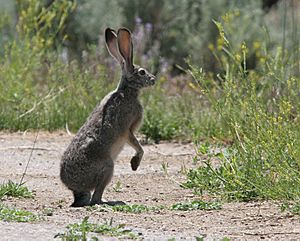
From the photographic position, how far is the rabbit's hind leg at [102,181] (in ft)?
24.0

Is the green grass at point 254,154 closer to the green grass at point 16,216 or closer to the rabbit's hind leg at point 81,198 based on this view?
the rabbit's hind leg at point 81,198

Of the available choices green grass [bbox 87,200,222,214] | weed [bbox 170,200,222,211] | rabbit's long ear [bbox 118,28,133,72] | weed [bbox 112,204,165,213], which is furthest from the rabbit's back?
weed [bbox 170,200,222,211]

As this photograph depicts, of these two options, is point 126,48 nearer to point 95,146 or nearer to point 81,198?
point 95,146

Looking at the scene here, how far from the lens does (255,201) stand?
7.06m

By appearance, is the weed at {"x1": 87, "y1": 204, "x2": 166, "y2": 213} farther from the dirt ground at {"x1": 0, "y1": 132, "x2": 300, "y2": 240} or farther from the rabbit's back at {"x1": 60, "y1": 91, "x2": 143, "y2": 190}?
the rabbit's back at {"x1": 60, "y1": 91, "x2": 143, "y2": 190}

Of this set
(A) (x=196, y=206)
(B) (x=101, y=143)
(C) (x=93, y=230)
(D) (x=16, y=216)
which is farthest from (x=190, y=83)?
(C) (x=93, y=230)

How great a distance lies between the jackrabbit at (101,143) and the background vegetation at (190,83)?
63 centimetres

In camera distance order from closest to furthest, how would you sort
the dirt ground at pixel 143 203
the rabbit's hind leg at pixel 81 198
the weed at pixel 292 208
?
the dirt ground at pixel 143 203 → the weed at pixel 292 208 → the rabbit's hind leg at pixel 81 198

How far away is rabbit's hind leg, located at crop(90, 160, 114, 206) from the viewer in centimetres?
732

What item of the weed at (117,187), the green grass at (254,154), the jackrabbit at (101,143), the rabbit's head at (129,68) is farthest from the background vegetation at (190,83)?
the weed at (117,187)

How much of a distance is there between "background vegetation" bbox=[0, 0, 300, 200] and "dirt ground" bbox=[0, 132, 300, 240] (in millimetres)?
264

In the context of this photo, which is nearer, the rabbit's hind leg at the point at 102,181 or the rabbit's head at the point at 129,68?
the rabbit's hind leg at the point at 102,181

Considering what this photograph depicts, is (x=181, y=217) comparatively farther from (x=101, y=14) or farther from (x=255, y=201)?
(x=101, y=14)

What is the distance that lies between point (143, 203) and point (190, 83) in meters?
2.55
